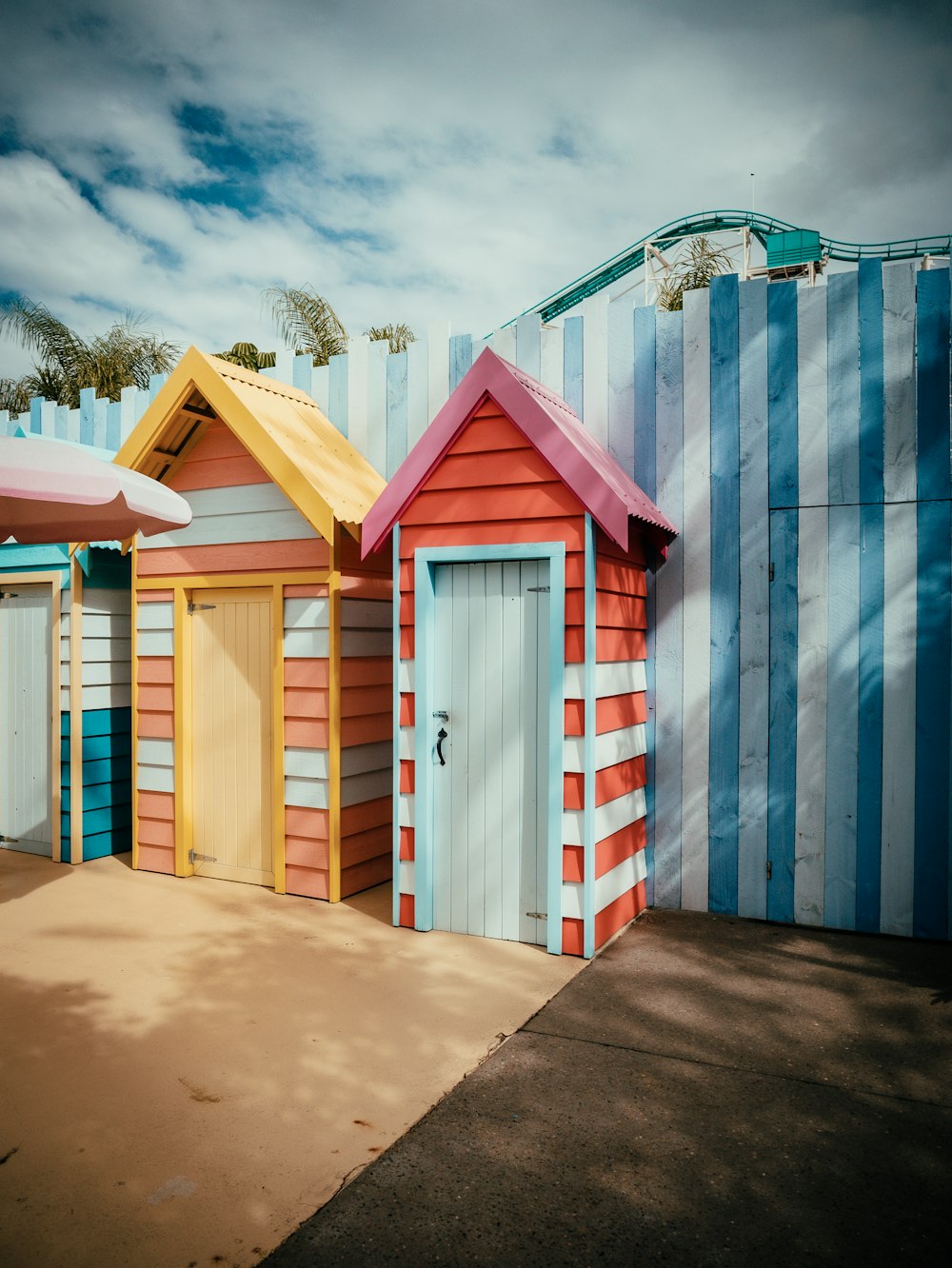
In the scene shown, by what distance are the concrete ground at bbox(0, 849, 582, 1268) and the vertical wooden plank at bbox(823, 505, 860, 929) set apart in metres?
1.84

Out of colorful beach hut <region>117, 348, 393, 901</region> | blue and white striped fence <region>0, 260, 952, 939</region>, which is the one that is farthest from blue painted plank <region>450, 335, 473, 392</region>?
colorful beach hut <region>117, 348, 393, 901</region>

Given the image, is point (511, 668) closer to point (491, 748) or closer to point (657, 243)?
point (491, 748)

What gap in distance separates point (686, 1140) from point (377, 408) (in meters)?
5.40

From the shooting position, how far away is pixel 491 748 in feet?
15.4

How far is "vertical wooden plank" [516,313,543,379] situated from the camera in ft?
19.0

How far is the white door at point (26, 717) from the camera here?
665 centimetres

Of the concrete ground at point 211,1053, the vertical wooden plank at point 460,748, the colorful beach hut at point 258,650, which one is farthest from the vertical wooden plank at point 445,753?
the colorful beach hut at point 258,650

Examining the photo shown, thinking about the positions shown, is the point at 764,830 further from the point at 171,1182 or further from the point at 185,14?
the point at 185,14

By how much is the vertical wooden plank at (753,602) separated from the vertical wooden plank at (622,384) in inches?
26.2

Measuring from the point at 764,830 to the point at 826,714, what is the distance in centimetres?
84

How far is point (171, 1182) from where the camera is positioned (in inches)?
96.8

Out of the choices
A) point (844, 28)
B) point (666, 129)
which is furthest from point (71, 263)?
point (844, 28)

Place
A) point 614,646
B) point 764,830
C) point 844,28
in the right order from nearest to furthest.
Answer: point 614,646
point 764,830
point 844,28

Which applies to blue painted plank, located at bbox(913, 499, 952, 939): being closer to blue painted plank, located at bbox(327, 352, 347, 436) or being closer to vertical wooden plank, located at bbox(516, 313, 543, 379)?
vertical wooden plank, located at bbox(516, 313, 543, 379)
